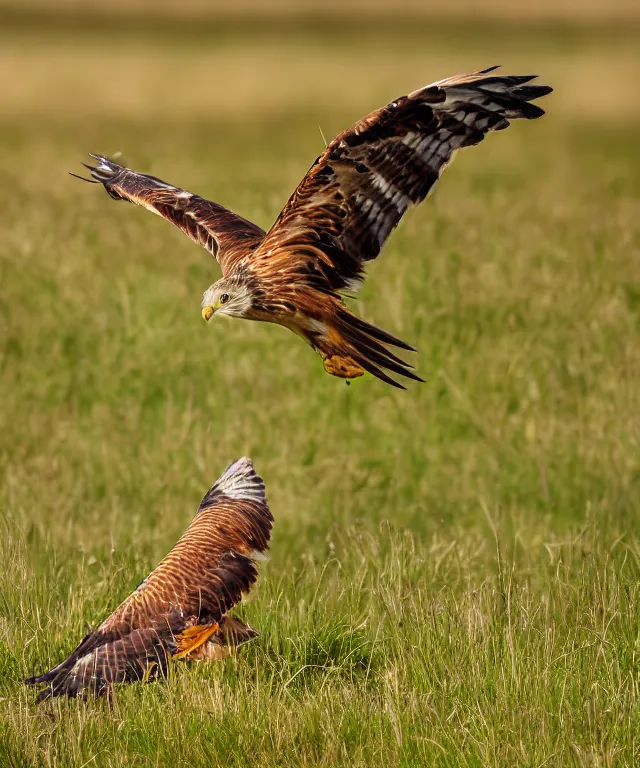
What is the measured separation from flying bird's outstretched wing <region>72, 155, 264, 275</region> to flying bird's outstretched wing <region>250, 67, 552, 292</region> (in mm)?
330

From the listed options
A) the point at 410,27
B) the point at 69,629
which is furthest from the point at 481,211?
the point at 410,27

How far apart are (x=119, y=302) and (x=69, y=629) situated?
597 cm

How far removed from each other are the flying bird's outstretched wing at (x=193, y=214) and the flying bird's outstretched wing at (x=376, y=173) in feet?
1.08

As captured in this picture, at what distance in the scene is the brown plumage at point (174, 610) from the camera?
4441mm

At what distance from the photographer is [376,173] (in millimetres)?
4285

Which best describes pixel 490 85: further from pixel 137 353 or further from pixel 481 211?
pixel 481 211

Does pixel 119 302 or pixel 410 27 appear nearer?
pixel 119 302

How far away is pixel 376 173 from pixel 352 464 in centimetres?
403

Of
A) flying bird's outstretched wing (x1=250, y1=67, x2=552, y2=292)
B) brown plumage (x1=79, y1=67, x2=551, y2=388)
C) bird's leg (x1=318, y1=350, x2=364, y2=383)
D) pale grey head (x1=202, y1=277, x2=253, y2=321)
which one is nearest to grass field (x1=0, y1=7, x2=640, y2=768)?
bird's leg (x1=318, y1=350, x2=364, y2=383)

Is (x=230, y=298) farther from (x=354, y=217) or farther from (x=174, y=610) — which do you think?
(x=174, y=610)

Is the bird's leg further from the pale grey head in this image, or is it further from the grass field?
the grass field

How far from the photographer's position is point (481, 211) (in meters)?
13.9

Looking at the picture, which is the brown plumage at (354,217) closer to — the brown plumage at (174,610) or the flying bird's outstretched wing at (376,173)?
the flying bird's outstretched wing at (376,173)

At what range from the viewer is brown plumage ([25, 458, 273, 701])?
4.44 metres
